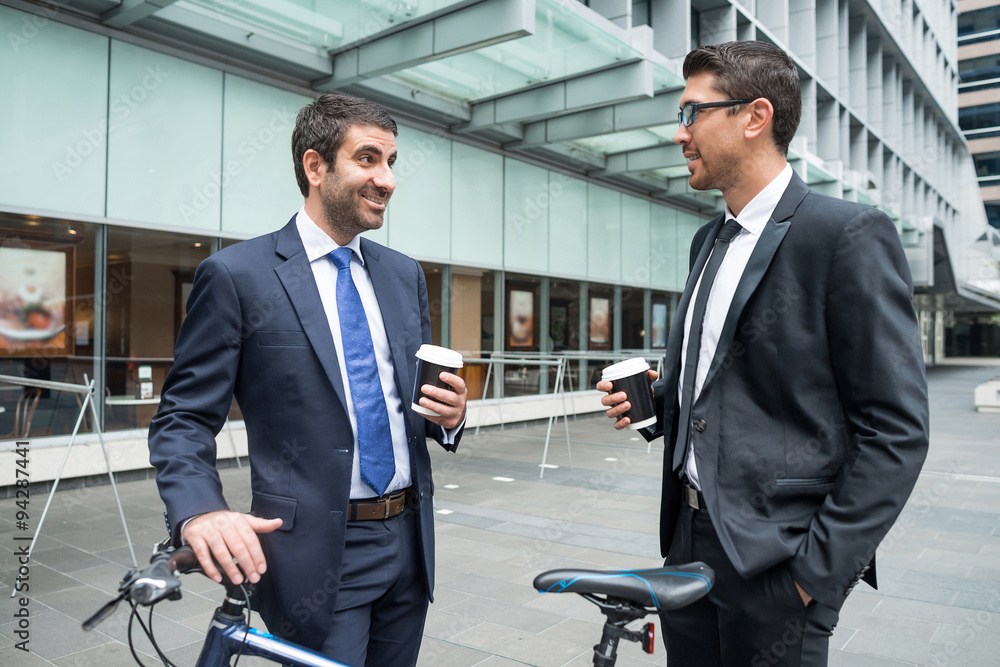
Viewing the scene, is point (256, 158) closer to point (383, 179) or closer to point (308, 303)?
point (383, 179)

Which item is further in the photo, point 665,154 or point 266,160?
point 665,154

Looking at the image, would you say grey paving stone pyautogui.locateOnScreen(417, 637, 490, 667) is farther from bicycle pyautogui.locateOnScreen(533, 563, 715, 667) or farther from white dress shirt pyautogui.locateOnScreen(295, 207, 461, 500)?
bicycle pyautogui.locateOnScreen(533, 563, 715, 667)

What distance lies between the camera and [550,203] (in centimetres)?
1408

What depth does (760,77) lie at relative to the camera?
1735 mm

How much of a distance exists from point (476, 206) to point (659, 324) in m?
7.54

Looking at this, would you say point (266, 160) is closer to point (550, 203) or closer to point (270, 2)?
point (270, 2)

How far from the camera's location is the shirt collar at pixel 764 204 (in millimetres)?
1774

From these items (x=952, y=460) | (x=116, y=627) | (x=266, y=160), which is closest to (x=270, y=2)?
(x=266, y=160)

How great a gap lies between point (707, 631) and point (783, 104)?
136 centimetres

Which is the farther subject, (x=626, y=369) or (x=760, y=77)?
(x=626, y=369)

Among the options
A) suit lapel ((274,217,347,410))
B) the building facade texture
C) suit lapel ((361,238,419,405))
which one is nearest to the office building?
the building facade texture

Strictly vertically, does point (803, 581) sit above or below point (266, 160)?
below

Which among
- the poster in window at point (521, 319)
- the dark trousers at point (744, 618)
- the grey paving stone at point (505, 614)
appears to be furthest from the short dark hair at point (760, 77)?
the poster in window at point (521, 319)

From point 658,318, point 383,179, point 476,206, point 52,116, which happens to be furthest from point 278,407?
point 658,318
